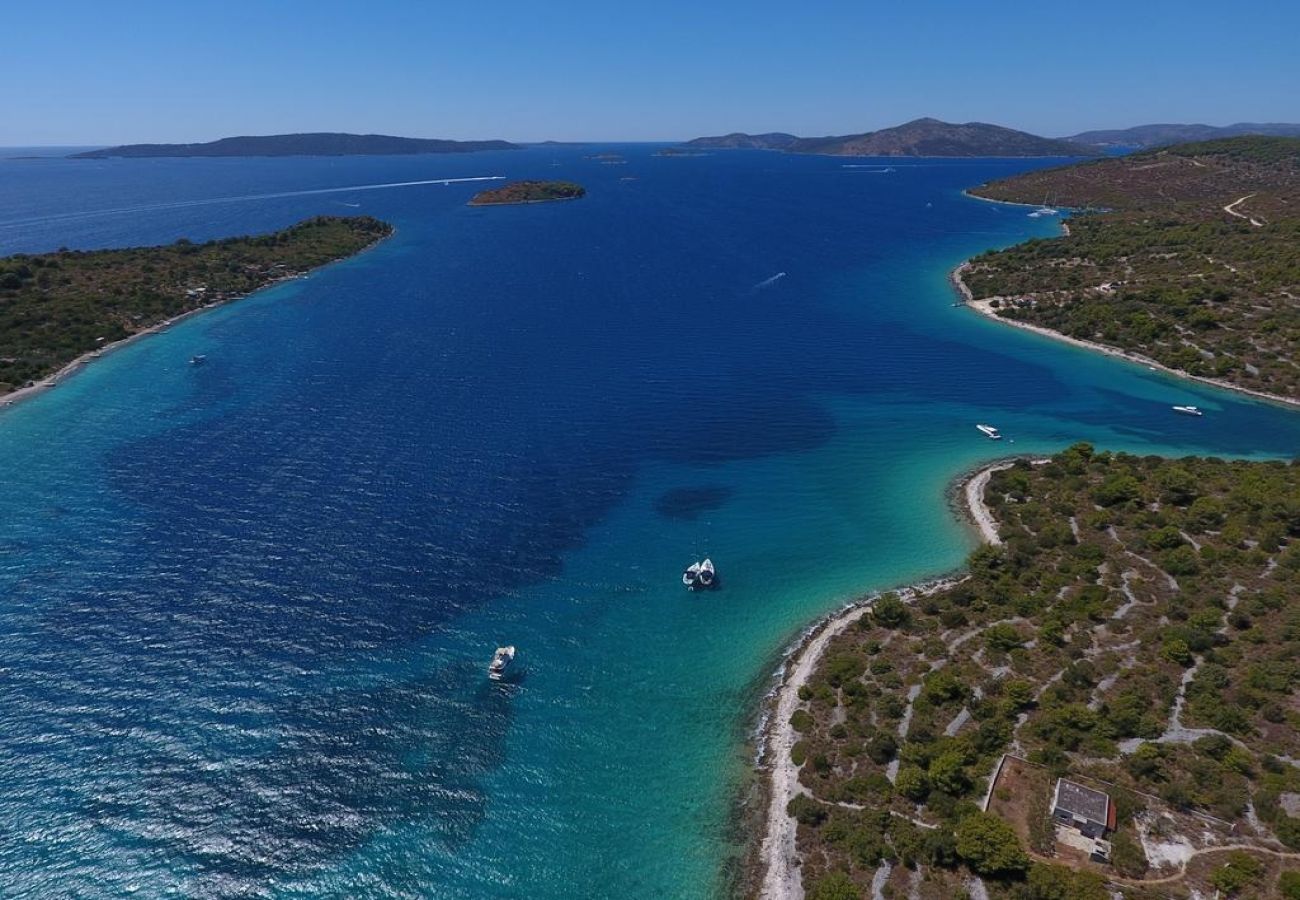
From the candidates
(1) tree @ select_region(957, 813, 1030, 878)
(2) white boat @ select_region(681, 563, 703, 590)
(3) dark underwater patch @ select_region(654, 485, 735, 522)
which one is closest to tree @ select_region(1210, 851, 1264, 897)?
(1) tree @ select_region(957, 813, 1030, 878)

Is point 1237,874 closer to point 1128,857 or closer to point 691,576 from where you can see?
point 1128,857

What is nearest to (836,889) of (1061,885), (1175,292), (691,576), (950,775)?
(950,775)

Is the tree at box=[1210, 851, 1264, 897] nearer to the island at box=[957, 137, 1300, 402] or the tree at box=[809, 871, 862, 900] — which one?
the tree at box=[809, 871, 862, 900]

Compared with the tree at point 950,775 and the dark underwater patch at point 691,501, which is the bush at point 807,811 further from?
the dark underwater patch at point 691,501

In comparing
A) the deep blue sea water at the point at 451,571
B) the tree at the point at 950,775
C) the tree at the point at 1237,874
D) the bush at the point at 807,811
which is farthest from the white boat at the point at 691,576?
the tree at the point at 1237,874

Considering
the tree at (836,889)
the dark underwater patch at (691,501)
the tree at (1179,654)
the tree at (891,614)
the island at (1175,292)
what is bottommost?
the tree at (836,889)
